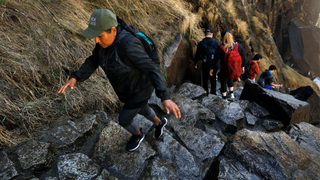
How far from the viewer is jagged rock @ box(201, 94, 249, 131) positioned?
3.78 meters

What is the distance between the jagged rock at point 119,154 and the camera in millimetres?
2307

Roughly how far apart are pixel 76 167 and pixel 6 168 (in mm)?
715

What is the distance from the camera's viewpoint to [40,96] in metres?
2.85

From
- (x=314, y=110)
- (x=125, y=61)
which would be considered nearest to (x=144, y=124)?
(x=125, y=61)

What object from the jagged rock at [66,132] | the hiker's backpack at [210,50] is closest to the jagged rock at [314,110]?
the hiker's backpack at [210,50]

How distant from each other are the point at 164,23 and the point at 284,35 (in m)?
29.7

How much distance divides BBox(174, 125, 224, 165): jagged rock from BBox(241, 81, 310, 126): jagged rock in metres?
2.21

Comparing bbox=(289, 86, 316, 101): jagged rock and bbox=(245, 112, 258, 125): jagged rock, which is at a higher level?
bbox=(289, 86, 316, 101): jagged rock

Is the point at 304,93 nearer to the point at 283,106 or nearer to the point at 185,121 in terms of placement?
the point at 283,106

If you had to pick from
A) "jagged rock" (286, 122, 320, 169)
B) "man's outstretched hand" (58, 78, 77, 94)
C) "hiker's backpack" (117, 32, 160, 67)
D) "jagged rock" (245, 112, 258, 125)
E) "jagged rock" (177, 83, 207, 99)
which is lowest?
"jagged rock" (245, 112, 258, 125)

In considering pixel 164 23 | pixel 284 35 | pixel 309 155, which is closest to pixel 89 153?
pixel 309 155

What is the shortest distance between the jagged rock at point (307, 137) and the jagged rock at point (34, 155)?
367 centimetres

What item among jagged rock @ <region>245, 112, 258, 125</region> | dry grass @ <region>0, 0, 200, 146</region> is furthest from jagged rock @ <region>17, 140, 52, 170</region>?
jagged rock @ <region>245, 112, 258, 125</region>

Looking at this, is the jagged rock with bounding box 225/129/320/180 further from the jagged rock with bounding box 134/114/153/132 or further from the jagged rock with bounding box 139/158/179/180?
the jagged rock with bounding box 134/114/153/132
